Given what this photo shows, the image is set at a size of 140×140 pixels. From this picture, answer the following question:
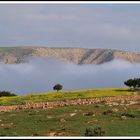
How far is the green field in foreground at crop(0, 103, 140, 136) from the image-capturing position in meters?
31.4

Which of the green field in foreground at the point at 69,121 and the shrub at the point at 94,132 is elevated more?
the green field in foreground at the point at 69,121

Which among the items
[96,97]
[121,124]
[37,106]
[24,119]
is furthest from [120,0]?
[96,97]

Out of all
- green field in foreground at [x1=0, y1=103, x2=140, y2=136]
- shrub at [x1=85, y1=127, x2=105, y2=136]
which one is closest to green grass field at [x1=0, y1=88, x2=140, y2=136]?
green field in foreground at [x1=0, y1=103, x2=140, y2=136]

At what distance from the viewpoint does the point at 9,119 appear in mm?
38656

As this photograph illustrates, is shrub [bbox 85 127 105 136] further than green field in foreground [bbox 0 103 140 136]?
No

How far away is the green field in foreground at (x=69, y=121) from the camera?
31406 millimetres

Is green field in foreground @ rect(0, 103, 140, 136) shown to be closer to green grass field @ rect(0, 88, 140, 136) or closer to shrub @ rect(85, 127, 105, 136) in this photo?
green grass field @ rect(0, 88, 140, 136)

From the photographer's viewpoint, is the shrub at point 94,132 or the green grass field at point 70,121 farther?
the green grass field at point 70,121

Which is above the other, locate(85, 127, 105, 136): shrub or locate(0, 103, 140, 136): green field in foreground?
locate(0, 103, 140, 136): green field in foreground

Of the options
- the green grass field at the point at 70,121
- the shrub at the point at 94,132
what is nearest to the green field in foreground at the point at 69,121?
the green grass field at the point at 70,121

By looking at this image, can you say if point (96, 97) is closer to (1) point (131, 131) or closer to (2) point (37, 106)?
(2) point (37, 106)

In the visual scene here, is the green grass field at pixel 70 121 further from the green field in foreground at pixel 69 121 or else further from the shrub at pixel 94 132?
the shrub at pixel 94 132

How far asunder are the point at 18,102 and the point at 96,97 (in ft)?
25.8

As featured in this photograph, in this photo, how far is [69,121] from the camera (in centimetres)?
3597
